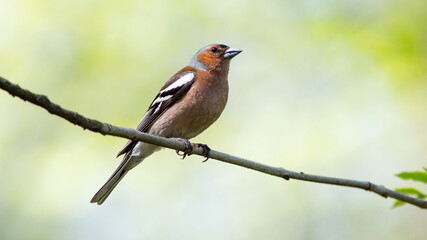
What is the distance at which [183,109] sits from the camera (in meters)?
6.75

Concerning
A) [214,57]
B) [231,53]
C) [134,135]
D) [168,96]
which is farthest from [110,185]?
[134,135]

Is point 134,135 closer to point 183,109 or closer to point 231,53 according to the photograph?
point 183,109

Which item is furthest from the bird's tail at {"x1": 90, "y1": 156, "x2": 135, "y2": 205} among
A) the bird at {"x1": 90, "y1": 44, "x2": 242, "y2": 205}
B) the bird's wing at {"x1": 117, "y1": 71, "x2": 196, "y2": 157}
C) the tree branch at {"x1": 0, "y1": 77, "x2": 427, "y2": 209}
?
the tree branch at {"x1": 0, "y1": 77, "x2": 427, "y2": 209}

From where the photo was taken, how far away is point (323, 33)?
36.8ft

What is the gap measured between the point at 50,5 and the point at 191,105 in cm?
557

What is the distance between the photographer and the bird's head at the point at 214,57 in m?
7.36

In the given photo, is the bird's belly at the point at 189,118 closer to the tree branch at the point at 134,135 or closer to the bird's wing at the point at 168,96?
the bird's wing at the point at 168,96

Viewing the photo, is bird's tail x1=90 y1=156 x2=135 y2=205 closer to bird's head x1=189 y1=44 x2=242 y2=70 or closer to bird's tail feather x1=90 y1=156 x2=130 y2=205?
bird's tail feather x1=90 y1=156 x2=130 y2=205

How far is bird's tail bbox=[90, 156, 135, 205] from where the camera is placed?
691 cm

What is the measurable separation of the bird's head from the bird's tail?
→ 5.38 feet

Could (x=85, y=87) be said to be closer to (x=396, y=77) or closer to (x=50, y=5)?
(x=50, y=5)

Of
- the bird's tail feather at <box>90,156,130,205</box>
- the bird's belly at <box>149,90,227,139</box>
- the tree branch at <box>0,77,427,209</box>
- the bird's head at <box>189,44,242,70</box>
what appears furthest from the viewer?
the bird's head at <box>189,44,242,70</box>

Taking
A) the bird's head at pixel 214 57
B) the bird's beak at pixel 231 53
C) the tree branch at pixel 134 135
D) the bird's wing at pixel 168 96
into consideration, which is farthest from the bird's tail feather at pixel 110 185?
the bird's beak at pixel 231 53

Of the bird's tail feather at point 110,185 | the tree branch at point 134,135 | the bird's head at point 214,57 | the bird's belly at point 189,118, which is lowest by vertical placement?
the bird's tail feather at point 110,185
